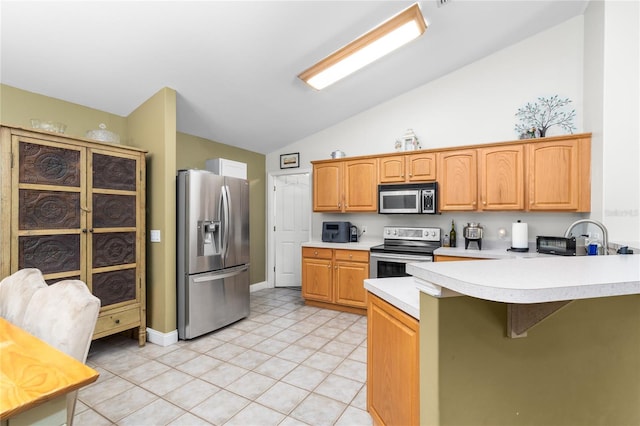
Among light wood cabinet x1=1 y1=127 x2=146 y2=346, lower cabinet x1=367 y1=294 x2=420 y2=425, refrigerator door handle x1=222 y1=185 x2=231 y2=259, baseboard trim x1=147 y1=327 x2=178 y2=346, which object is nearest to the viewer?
lower cabinet x1=367 y1=294 x2=420 y2=425

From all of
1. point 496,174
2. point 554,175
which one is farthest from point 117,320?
point 554,175

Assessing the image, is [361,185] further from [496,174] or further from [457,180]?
[496,174]

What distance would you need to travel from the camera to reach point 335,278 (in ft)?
12.7

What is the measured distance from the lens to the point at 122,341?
296cm

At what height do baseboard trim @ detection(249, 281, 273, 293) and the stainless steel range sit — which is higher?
the stainless steel range

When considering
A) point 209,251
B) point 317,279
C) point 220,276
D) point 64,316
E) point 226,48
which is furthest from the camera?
point 317,279

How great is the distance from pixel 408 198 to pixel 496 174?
38.2 inches

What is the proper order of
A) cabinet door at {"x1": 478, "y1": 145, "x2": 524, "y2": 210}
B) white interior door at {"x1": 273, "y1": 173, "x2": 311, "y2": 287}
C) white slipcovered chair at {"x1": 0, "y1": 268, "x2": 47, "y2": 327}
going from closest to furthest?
white slipcovered chair at {"x1": 0, "y1": 268, "x2": 47, "y2": 327}, cabinet door at {"x1": 478, "y1": 145, "x2": 524, "y2": 210}, white interior door at {"x1": 273, "y1": 173, "x2": 311, "y2": 287}

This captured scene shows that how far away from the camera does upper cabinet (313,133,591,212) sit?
2891mm

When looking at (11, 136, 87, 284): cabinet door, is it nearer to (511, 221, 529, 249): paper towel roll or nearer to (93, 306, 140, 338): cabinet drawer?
(93, 306, 140, 338): cabinet drawer

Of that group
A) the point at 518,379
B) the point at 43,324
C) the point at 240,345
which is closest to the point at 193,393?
the point at 240,345

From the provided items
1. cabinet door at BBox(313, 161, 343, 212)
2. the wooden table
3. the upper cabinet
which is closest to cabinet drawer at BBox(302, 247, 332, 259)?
cabinet door at BBox(313, 161, 343, 212)

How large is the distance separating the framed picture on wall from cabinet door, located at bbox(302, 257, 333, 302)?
64.3 inches

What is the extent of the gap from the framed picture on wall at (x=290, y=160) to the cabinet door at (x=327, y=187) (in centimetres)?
58
